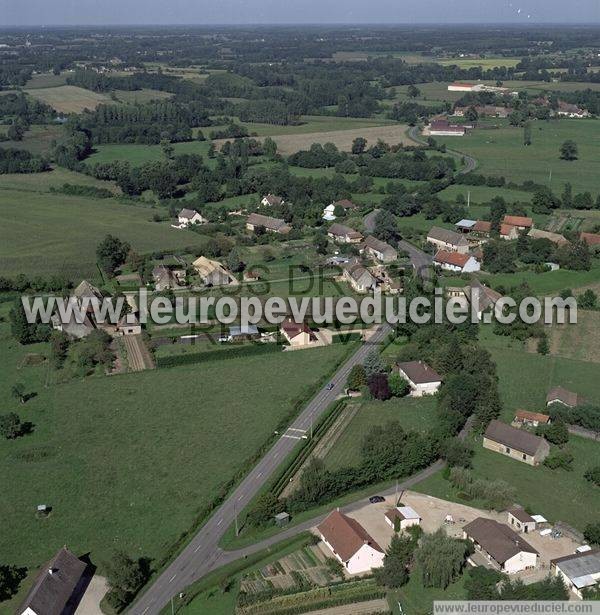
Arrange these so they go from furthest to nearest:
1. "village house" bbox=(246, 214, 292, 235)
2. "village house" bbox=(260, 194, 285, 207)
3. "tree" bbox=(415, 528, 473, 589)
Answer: "village house" bbox=(260, 194, 285, 207) < "village house" bbox=(246, 214, 292, 235) < "tree" bbox=(415, 528, 473, 589)

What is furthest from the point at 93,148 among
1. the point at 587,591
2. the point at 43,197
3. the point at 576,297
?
the point at 587,591

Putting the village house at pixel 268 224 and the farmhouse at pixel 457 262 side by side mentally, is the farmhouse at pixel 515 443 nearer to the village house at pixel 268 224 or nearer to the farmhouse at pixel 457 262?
the farmhouse at pixel 457 262

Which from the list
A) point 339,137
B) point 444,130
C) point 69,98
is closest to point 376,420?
point 339,137

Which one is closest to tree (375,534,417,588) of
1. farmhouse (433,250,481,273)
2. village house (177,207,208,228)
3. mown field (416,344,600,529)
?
mown field (416,344,600,529)

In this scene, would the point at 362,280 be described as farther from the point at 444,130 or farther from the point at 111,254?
the point at 444,130

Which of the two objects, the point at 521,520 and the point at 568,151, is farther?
the point at 568,151

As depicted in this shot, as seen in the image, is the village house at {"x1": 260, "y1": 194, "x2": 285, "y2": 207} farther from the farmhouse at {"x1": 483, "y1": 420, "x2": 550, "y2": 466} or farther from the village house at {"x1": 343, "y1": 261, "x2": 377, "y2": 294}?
the farmhouse at {"x1": 483, "y1": 420, "x2": 550, "y2": 466}
